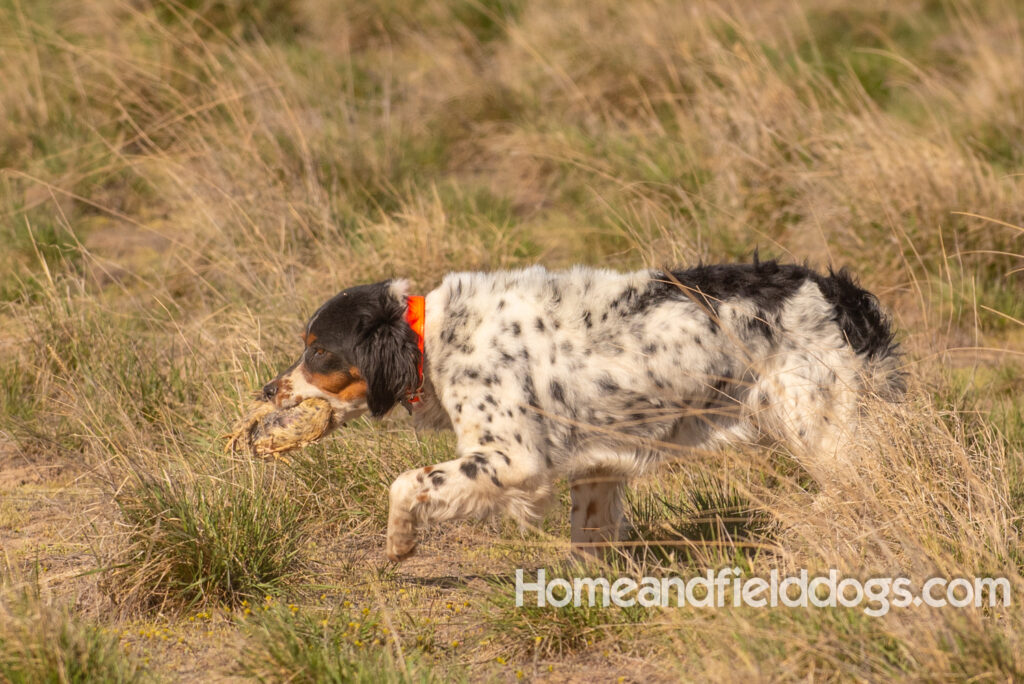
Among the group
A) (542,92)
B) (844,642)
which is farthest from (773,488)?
(542,92)

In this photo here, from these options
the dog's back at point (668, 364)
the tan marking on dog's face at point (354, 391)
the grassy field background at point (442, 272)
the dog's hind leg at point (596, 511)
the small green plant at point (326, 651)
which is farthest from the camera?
the dog's hind leg at point (596, 511)

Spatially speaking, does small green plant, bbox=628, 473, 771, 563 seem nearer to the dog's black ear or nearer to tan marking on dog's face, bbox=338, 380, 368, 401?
the dog's black ear

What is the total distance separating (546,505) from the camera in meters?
4.22

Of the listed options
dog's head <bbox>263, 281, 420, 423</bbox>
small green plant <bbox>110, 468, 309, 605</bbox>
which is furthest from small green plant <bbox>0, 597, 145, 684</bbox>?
dog's head <bbox>263, 281, 420, 423</bbox>

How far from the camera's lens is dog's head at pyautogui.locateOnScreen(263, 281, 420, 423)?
4.27m

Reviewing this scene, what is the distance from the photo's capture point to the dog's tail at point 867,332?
4.21 metres

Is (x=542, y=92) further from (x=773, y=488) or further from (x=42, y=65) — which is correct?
(x=773, y=488)

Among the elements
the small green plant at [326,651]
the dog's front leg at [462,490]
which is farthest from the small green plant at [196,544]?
the dog's front leg at [462,490]

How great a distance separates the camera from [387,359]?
4.27 meters

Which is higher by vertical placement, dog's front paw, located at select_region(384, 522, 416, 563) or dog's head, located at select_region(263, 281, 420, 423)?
dog's head, located at select_region(263, 281, 420, 423)

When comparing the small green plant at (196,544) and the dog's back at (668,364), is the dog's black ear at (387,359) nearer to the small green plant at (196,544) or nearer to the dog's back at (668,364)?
the dog's back at (668,364)

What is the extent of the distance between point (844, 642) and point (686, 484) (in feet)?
6.08

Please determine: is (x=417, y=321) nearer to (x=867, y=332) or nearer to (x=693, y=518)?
(x=693, y=518)

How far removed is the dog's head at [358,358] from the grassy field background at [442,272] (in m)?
0.40
